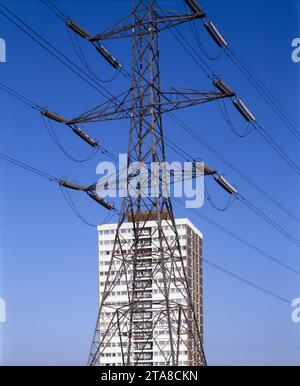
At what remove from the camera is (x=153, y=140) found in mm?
47750

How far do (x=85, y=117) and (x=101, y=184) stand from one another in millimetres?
4378

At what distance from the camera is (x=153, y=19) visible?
5247 centimetres

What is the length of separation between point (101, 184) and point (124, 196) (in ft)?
10.7

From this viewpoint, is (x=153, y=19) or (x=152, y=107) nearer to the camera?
(x=152, y=107)

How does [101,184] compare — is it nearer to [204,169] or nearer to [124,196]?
[124,196]
